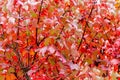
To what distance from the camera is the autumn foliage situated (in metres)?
2.60

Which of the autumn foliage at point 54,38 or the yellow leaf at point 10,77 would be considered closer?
the autumn foliage at point 54,38

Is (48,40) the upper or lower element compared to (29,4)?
lower

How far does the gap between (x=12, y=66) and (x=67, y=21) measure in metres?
0.68

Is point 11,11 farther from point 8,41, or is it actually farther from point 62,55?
point 62,55

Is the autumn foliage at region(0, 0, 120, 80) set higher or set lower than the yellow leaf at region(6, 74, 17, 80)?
higher

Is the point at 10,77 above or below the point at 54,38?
below

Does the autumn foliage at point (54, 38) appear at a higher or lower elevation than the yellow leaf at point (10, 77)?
higher

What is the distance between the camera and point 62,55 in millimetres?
2578

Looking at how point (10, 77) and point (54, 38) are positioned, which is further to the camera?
point (10, 77)

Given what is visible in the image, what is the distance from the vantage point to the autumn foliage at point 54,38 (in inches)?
102

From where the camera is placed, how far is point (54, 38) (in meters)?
2.52

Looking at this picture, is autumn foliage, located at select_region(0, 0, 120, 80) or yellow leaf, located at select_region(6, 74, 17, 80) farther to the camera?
yellow leaf, located at select_region(6, 74, 17, 80)

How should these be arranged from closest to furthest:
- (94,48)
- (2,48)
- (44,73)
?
(2,48), (44,73), (94,48)

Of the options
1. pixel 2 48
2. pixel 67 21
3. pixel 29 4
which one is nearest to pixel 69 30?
pixel 67 21
